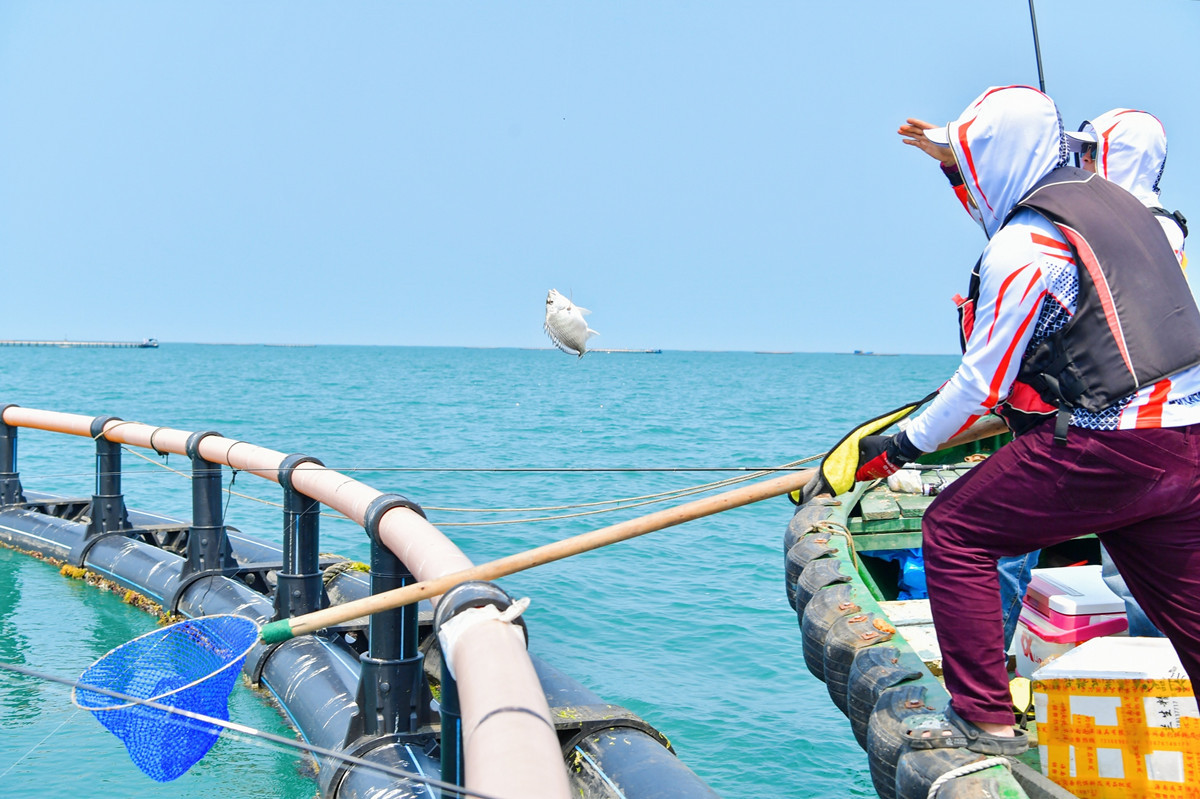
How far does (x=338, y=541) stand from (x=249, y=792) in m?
10.3

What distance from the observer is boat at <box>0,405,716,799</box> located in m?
1.82

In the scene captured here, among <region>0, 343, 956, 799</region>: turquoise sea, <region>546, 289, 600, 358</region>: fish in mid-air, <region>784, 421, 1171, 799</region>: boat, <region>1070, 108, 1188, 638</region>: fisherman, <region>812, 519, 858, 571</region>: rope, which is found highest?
<region>1070, 108, 1188, 638</region>: fisherman

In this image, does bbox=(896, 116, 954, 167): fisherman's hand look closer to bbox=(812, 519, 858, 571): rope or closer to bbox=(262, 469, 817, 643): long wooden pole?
bbox=(262, 469, 817, 643): long wooden pole

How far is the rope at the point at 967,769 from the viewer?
2.94 m

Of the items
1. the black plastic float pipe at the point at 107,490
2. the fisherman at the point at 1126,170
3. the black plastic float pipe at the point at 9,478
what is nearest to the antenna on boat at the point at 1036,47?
the fisherman at the point at 1126,170

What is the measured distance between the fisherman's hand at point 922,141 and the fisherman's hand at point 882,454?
0.96m

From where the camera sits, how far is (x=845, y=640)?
4.54m

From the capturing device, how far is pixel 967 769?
295cm

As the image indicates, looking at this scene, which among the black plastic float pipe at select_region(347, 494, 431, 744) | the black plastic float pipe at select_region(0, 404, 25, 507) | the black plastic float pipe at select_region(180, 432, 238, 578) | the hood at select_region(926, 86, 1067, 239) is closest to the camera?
the hood at select_region(926, 86, 1067, 239)

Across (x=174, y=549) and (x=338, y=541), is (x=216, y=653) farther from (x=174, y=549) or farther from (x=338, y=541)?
(x=338, y=541)

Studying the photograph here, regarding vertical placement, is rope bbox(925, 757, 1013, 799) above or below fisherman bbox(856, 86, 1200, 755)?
below

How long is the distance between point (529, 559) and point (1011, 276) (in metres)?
1.78

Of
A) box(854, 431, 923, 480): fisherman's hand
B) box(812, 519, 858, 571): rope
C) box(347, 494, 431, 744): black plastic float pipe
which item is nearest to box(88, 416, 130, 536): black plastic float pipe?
box(347, 494, 431, 744): black plastic float pipe

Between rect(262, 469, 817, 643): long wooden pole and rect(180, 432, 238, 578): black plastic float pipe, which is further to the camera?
rect(180, 432, 238, 578): black plastic float pipe
